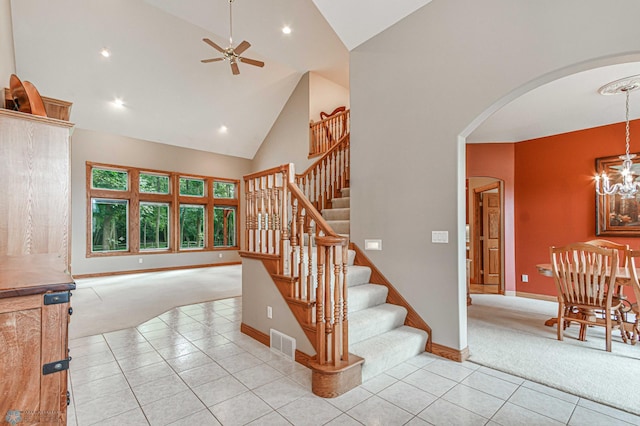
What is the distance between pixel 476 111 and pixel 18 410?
139 inches

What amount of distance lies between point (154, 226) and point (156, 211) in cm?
44

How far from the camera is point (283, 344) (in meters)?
3.07

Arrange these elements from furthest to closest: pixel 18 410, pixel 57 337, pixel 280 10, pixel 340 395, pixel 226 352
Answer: pixel 280 10 → pixel 226 352 → pixel 340 395 → pixel 57 337 → pixel 18 410

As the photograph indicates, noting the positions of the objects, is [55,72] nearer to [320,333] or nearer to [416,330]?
[320,333]

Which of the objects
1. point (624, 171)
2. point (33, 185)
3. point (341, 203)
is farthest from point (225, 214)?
point (624, 171)

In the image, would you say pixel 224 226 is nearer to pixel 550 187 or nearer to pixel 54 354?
pixel 550 187

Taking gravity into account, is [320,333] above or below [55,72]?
below

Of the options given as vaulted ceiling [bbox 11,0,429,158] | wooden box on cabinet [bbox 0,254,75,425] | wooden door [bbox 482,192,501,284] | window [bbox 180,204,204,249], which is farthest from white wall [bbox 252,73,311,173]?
wooden box on cabinet [bbox 0,254,75,425]

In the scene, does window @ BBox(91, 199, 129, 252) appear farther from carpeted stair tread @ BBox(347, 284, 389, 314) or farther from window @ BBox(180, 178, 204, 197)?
carpeted stair tread @ BBox(347, 284, 389, 314)

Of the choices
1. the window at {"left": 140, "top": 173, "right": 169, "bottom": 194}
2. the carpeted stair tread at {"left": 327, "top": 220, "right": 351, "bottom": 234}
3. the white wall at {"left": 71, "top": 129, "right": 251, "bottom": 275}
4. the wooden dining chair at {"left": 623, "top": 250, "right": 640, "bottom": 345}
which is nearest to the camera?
the wooden dining chair at {"left": 623, "top": 250, "right": 640, "bottom": 345}

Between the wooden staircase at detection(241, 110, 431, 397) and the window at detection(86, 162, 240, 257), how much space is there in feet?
20.3

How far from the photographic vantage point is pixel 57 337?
1.13 meters

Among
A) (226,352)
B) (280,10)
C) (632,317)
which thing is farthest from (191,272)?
(632,317)

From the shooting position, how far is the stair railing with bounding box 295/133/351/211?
555cm
